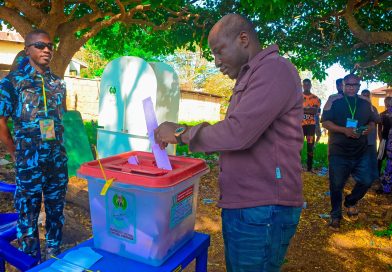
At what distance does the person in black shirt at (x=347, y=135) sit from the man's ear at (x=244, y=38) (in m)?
3.11

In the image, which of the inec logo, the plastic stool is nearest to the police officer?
the plastic stool

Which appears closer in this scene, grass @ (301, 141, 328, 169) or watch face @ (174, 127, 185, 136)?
watch face @ (174, 127, 185, 136)

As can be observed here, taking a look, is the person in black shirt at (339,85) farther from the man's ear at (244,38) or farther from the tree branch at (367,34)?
the man's ear at (244,38)

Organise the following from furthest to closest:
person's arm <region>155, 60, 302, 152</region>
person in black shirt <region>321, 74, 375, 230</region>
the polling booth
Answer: the polling booth, person in black shirt <region>321, 74, 375, 230</region>, person's arm <region>155, 60, 302, 152</region>

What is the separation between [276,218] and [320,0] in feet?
23.2

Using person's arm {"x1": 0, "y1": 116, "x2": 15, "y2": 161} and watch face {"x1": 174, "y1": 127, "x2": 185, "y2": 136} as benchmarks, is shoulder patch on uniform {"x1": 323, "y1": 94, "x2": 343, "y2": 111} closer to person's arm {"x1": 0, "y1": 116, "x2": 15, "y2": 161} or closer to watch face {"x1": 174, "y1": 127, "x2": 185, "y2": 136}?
watch face {"x1": 174, "y1": 127, "x2": 185, "y2": 136}

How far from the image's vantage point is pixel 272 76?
141 cm

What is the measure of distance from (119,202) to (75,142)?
4940 mm

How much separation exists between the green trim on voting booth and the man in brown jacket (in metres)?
4.87

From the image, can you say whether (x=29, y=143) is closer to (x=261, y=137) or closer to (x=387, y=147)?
(x=261, y=137)

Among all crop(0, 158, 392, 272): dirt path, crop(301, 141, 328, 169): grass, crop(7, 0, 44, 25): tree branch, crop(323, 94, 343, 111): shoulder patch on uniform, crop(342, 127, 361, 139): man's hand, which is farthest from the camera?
crop(301, 141, 328, 169): grass

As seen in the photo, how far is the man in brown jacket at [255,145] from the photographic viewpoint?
4.64 ft

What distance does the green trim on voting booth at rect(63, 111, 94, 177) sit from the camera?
598 cm

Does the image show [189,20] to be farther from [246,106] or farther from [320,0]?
[246,106]
